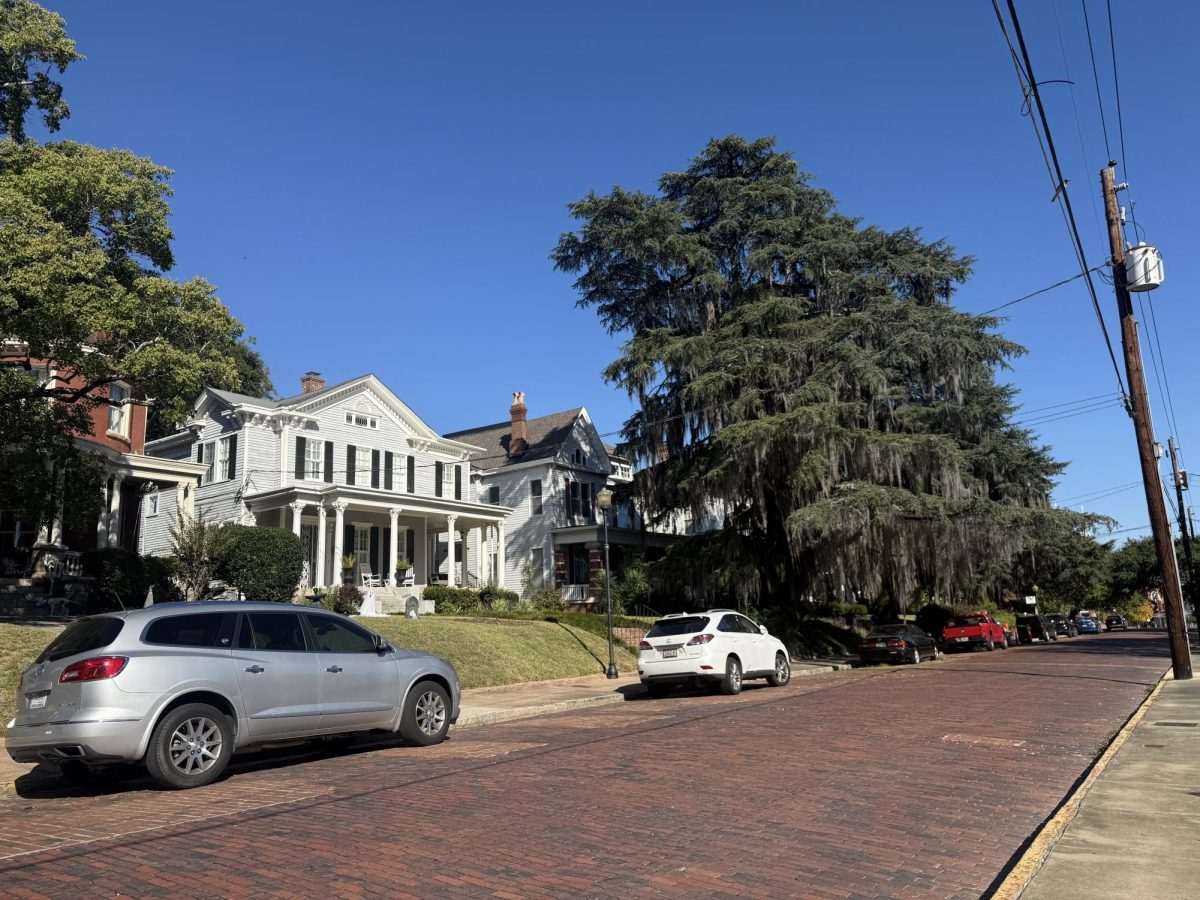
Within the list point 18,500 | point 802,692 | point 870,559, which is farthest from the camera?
point 870,559

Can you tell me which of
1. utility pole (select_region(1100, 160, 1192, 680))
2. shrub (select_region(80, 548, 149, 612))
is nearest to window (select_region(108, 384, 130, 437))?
shrub (select_region(80, 548, 149, 612))

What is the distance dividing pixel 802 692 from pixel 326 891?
1349cm

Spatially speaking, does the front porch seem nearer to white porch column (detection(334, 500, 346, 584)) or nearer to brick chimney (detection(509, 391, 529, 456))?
white porch column (detection(334, 500, 346, 584))

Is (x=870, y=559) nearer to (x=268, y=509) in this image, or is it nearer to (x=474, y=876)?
(x=268, y=509)

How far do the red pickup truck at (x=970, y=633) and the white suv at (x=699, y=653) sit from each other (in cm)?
1959

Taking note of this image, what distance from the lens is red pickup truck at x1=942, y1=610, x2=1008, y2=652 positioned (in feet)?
114

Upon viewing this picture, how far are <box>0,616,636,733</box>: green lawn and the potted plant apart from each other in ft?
40.1

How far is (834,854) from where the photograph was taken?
225 inches

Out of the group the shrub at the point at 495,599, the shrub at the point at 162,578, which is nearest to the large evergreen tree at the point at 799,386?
the shrub at the point at 495,599

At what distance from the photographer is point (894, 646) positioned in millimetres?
27781

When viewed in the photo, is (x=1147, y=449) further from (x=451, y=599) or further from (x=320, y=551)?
(x=320, y=551)

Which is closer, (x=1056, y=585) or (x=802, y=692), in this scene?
(x=802, y=692)

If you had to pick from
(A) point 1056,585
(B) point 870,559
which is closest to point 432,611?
(B) point 870,559

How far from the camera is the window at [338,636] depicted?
32.7 ft
